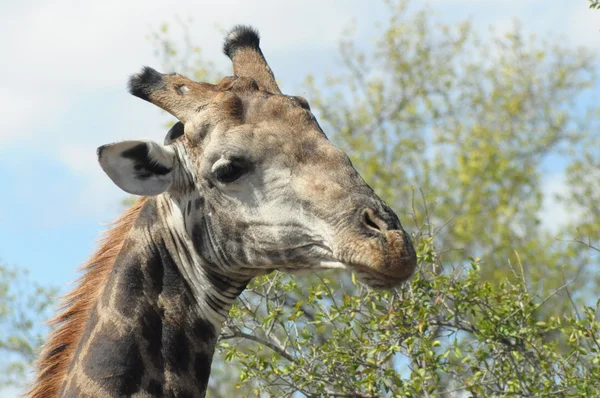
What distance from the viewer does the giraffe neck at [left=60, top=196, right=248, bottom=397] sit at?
6535 millimetres

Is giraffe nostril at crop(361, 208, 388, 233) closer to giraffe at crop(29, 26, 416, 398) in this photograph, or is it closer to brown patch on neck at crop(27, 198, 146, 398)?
giraffe at crop(29, 26, 416, 398)

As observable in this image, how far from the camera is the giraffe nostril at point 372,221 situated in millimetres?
6176

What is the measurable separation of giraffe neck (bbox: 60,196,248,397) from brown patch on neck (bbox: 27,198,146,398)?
220 mm

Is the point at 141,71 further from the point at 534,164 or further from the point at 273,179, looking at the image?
the point at 534,164

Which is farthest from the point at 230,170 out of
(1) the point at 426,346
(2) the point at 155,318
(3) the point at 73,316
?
A: (1) the point at 426,346

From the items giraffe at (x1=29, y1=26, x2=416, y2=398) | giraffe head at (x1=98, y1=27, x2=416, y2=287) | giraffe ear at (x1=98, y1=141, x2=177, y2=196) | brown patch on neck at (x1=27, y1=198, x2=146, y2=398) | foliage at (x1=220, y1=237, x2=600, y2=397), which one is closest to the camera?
giraffe head at (x1=98, y1=27, x2=416, y2=287)

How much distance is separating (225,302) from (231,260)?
32 centimetres

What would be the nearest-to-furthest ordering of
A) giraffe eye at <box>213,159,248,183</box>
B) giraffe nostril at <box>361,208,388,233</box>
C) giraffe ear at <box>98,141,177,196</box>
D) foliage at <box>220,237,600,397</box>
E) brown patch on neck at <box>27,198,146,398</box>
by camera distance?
giraffe nostril at <box>361,208,388,233</box> < giraffe ear at <box>98,141,177,196</box> < giraffe eye at <box>213,159,248,183</box> < brown patch on neck at <box>27,198,146,398</box> < foliage at <box>220,237,600,397</box>

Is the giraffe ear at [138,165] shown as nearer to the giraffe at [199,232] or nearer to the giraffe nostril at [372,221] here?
the giraffe at [199,232]

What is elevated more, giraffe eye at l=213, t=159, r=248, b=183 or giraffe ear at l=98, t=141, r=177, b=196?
giraffe eye at l=213, t=159, r=248, b=183

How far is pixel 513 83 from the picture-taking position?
90.7 feet

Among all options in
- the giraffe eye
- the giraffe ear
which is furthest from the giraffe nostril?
the giraffe ear

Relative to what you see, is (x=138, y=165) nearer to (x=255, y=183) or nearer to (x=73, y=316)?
(x=255, y=183)

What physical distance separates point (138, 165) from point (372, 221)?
1.49 meters
